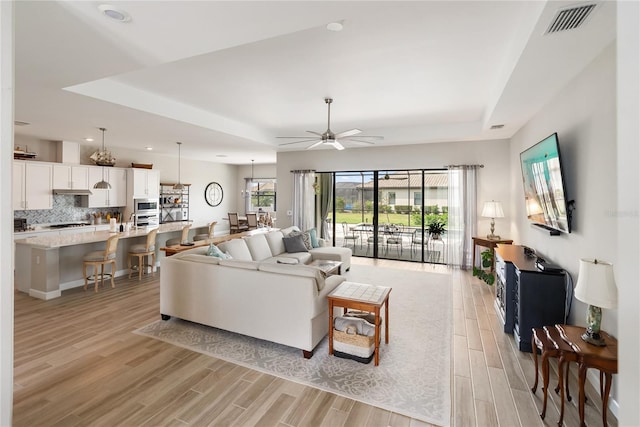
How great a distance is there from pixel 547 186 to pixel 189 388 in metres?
4.07

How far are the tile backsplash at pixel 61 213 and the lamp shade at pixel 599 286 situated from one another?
902 cm

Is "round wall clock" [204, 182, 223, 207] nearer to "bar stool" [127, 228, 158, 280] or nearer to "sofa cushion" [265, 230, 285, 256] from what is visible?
"bar stool" [127, 228, 158, 280]

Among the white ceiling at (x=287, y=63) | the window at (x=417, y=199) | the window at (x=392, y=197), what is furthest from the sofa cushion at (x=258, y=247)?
the window at (x=417, y=199)

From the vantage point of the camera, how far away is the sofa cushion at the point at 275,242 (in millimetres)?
5984

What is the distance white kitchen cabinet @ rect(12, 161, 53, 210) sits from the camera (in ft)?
19.5

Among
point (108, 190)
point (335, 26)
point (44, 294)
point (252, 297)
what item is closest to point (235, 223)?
point (108, 190)

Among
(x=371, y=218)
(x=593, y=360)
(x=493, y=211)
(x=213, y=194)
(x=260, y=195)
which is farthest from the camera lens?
(x=260, y=195)

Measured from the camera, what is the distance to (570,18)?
201cm

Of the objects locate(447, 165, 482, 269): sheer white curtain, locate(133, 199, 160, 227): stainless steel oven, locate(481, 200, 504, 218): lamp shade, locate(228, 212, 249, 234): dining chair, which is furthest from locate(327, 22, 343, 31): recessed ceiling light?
locate(228, 212, 249, 234): dining chair

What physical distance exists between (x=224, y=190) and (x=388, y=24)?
33.3 feet

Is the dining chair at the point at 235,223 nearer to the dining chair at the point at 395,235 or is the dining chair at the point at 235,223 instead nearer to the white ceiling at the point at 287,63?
the white ceiling at the point at 287,63

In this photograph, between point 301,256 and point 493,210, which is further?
point 301,256

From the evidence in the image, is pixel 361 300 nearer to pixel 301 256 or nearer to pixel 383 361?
pixel 383 361

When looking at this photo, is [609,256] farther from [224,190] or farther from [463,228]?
[224,190]
